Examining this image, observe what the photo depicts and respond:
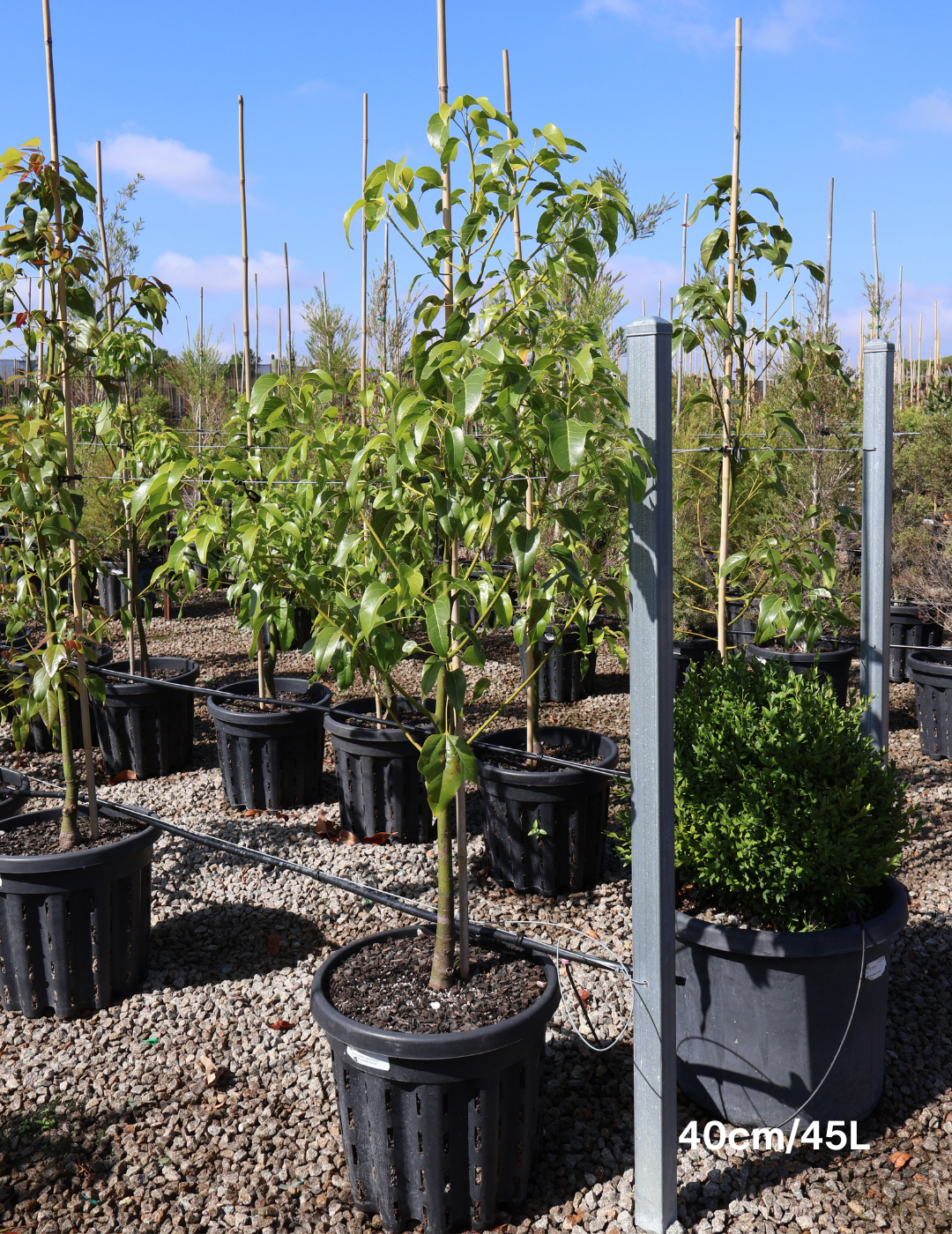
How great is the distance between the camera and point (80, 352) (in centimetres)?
268

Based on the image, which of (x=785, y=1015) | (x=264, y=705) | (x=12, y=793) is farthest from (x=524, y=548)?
(x=264, y=705)

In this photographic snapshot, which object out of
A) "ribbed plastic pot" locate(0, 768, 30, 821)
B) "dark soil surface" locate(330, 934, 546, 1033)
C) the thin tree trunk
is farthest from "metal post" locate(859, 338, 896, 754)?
"ribbed plastic pot" locate(0, 768, 30, 821)

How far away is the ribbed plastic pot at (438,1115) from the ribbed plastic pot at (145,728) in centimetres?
295

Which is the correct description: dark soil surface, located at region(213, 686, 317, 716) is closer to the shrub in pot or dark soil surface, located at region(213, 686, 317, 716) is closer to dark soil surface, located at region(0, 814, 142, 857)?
dark soil surface, located at region(0, 814, 142, 857)

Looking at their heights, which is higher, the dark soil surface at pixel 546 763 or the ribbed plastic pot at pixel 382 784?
the dark soil surface at pixel 546 763

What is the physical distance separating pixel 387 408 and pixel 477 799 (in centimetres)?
252

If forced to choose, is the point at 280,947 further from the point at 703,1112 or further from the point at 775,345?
the point at 775,345

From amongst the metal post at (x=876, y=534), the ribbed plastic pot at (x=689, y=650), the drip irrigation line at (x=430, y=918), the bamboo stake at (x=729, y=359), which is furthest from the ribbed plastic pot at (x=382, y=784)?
the ribbed plastic pot at (x=689, y=650)

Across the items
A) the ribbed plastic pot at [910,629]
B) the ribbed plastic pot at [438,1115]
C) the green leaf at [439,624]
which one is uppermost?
the green leaf at [439,624]

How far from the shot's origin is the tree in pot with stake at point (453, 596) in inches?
65.7

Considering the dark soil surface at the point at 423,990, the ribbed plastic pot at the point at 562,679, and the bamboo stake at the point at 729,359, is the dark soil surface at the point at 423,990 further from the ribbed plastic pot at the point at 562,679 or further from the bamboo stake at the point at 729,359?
the ribbed plastic pot at the point at 562,679

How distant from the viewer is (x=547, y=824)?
10.9 feet

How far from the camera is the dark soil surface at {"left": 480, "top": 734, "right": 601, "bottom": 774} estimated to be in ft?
11.3

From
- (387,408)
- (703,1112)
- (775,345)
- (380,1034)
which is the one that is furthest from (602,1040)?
(775,345)
